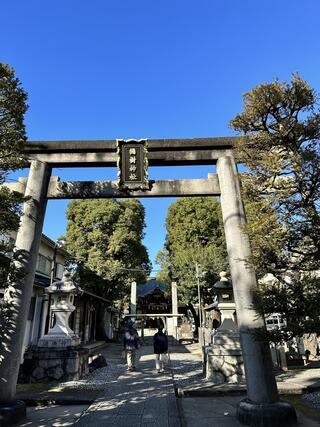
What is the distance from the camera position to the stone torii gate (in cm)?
587

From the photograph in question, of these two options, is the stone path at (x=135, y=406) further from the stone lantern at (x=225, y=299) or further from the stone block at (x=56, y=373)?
the stone lantern at (x=225, y=299)

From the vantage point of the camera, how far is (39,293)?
19.8 meters

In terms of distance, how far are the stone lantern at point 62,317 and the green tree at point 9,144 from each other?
661 cm

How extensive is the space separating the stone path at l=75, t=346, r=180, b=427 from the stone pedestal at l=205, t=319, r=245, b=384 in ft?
4.48

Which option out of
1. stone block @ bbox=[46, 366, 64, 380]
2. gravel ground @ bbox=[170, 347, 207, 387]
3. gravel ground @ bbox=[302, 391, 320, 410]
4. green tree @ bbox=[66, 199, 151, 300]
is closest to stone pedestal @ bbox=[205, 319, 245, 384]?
gravel ground @ bbox=[170, 347, 207, 387]

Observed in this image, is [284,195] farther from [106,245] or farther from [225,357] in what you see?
[106,245]

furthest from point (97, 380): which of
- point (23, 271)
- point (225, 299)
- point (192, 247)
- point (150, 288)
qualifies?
point (150, 288)

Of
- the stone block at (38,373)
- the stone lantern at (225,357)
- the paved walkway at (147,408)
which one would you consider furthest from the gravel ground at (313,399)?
the stone block at (38,373)

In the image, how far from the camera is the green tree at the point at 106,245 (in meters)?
25.0

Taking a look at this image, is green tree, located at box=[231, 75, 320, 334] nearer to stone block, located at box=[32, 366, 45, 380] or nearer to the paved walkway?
the paved walkway

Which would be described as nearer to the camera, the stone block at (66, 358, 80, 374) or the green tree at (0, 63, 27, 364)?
the green tree at (0, 63, 27, 364)

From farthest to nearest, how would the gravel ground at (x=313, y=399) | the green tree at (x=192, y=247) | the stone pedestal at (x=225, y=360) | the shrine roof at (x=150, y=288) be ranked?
1. the shrine roof at (x=150, y=288)
2. the green tree at (x=192, y=247)
3. the stone pedestal at (x=225, y=360)
4. the gravel ground at (x=313, y=399)

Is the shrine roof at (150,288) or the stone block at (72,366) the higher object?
the shrine roof at (150,288)

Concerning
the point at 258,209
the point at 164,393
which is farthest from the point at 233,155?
the point at 164,393
